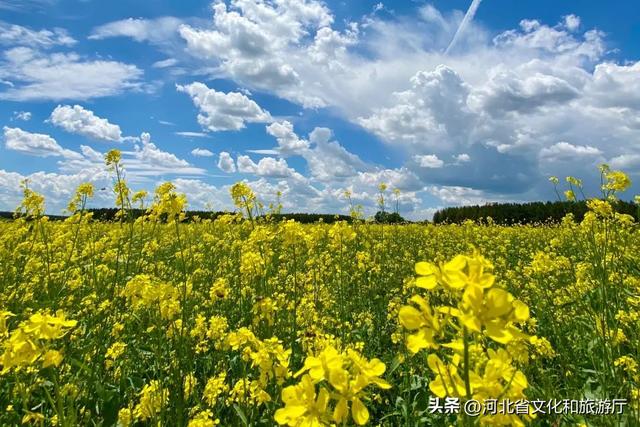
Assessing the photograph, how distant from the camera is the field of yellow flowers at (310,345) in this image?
1.18 m

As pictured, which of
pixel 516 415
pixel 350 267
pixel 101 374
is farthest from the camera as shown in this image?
pixel 350 267

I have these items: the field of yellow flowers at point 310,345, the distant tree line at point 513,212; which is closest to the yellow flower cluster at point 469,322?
the field of yellow flowers at point 310,345

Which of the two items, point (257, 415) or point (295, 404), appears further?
point (257, 415)

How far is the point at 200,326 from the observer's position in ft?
12.4

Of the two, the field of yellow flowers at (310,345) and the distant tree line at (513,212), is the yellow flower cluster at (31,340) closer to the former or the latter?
the field of yellow flowers at (310,345)

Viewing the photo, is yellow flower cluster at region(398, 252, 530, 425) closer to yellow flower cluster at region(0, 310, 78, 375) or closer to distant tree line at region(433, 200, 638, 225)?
yellow flower cluster at region(0, 310, 78, 375)

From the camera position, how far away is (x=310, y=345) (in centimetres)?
338

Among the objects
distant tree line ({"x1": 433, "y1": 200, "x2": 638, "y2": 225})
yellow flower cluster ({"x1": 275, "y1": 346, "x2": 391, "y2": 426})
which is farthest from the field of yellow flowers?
distant tree line ({"x1": 433, "y1": 200, "x2": 638, "y2": 225})

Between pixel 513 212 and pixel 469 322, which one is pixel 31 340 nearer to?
pixel 469 322

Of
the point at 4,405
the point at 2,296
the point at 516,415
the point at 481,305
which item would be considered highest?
the point at 481,305

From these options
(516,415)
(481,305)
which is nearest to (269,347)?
(516,415)

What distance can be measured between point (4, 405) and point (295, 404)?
2984 millimetres

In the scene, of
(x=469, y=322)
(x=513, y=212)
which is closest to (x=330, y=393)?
(x=469, y=322)

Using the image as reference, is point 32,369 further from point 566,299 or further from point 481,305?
point 566,299
